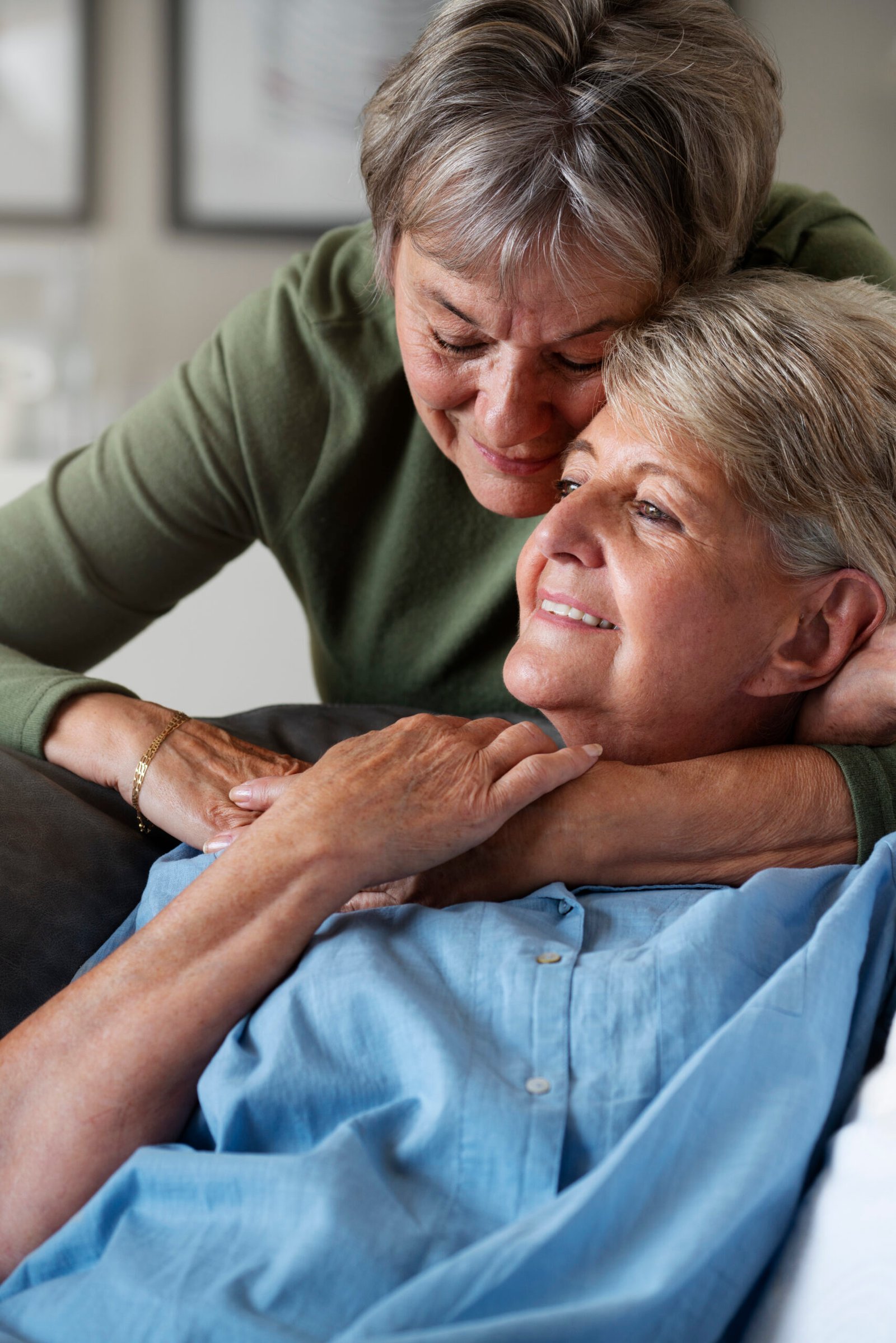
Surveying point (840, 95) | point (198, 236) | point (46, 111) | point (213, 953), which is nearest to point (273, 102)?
point (198, 236)

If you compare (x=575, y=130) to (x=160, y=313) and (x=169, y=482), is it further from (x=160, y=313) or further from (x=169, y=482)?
(x=160, y=313)

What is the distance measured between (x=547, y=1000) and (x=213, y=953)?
30cm

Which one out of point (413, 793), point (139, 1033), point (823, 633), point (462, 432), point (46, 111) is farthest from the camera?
point (46, 111)

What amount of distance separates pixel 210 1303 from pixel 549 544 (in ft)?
2.57

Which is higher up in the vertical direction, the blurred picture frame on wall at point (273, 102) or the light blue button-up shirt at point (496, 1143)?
the blurred picture frame on wall at point (273, 102)

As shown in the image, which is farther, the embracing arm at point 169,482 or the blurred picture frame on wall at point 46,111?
the blurred picture frame on wall at point 46,111

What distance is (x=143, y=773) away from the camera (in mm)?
1426

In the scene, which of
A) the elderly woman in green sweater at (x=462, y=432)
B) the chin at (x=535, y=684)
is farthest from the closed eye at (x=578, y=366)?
the chin at (x=535, y=684)

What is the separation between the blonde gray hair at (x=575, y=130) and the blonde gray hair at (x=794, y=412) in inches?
4.9

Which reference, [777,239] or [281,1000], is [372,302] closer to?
[777,239]

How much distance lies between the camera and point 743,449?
1.21 m

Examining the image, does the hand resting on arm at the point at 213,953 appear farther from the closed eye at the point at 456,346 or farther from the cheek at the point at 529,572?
the closed eye at the point at 456,346

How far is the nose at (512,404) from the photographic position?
52.5 inches

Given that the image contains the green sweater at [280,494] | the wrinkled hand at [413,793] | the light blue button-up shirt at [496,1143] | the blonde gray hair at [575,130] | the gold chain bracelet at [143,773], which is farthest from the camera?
the green sweater at [280,494]
